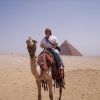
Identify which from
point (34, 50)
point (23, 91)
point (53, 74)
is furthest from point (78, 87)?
point (34, 50)

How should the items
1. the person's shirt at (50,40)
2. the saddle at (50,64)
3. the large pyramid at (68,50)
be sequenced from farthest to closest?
1. the large pyramid at (68,50)
2. the person's shirt at (50,40)
3. the saddle at (50,64)

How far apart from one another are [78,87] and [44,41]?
13.5 ft

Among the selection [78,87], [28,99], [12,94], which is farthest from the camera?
[78,87]

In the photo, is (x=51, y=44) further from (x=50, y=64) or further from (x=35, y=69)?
(x=35, y=69)

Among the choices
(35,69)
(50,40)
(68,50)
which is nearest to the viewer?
(35,69)

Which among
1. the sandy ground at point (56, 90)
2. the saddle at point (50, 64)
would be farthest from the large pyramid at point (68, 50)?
the saddle at point (50, 64)

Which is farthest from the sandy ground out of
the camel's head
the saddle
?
the camel's head

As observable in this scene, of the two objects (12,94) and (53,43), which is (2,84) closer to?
(12,94)

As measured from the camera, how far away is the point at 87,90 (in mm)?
12438

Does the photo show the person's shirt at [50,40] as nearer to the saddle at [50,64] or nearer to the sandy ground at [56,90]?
the saddle at [50,64]

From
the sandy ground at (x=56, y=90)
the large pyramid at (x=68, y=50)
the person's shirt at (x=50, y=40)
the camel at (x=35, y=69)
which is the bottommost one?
the sandy ground at (x=56, y=90)

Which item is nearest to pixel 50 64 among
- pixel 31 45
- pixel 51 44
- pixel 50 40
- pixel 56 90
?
pixel 51 44

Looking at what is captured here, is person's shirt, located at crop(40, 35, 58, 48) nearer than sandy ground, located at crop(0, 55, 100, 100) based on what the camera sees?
Yes

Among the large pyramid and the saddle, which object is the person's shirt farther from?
the large pyramid
